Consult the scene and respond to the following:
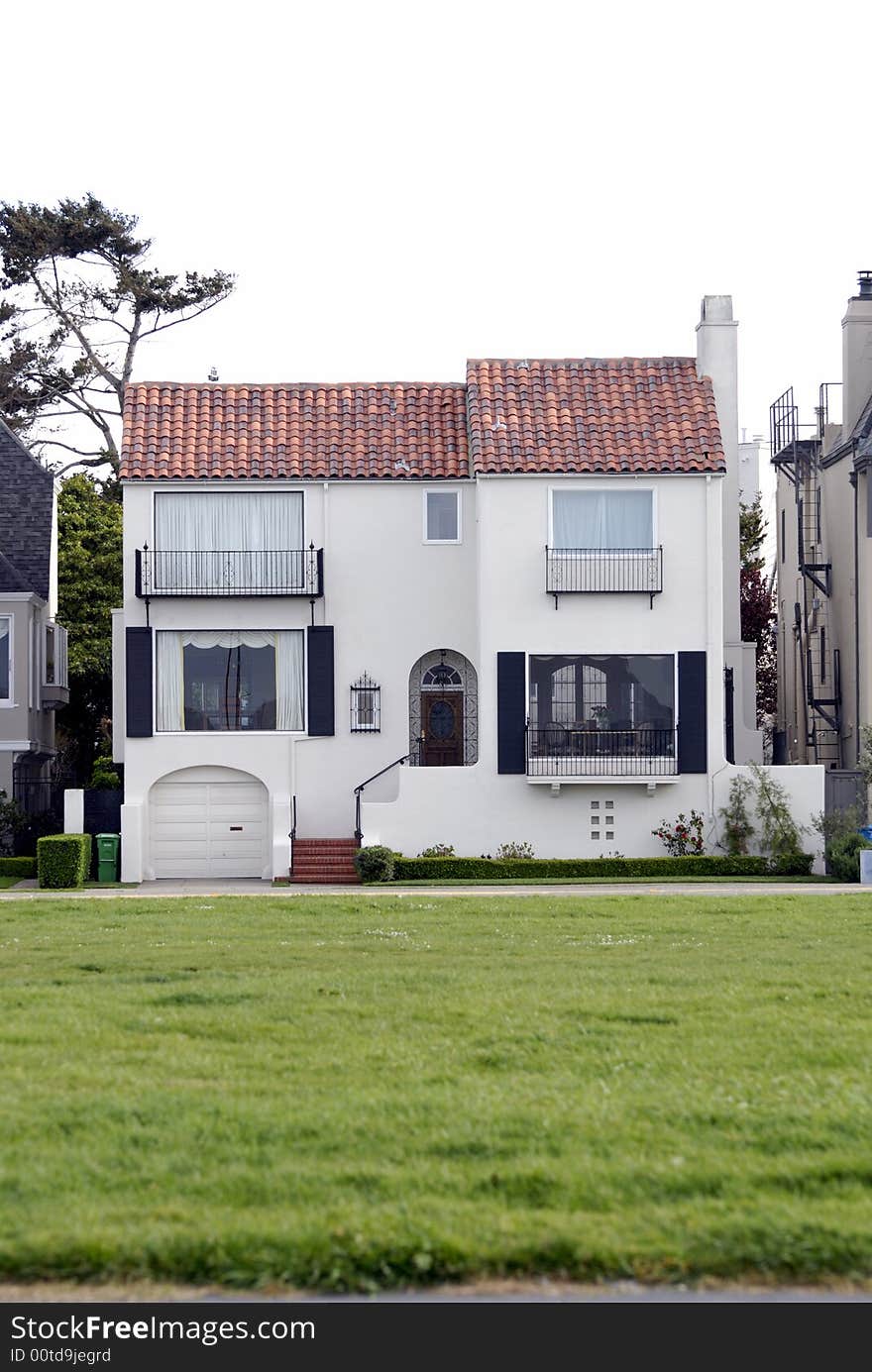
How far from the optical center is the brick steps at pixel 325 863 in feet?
105

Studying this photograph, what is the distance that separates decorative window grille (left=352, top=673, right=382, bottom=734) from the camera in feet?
113

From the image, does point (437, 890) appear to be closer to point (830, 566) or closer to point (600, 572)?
point (600, 572)

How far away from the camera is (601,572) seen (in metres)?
33.4

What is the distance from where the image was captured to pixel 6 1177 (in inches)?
295

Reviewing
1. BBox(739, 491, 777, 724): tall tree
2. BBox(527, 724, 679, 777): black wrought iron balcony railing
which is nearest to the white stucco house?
BBox(527, 724, 679, 777): black wrought iron balcony railing

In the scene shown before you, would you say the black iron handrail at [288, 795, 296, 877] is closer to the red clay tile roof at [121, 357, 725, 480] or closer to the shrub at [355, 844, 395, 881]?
the shrub at [355, 844, 395, 881]

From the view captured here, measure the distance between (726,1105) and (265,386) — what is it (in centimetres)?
2935

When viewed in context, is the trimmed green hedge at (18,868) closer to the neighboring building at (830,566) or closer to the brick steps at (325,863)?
the brick steps at (325,863)

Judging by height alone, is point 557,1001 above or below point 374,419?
below

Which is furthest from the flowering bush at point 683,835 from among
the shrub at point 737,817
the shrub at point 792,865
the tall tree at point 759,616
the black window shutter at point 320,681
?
the tall tree at point 759,616

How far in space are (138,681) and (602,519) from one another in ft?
32.9

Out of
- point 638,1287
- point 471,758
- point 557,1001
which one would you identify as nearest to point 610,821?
point 471,758

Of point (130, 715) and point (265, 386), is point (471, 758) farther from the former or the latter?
point (265, 386)

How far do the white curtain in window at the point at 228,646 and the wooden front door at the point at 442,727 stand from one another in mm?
2690
